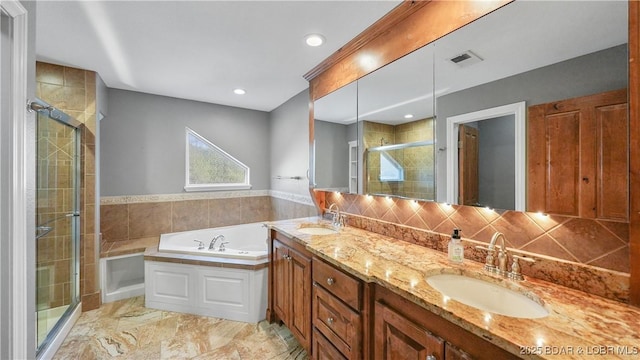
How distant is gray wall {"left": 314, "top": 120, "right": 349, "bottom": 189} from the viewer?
2295 mm

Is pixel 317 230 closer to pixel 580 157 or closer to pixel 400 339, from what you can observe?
pixel 400 339

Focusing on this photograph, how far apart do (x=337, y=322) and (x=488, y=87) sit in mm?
1453

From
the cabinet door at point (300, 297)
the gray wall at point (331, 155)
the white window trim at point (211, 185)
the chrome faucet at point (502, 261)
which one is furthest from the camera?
the white window trim at point (211, 185)

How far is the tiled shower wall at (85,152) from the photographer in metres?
2.44

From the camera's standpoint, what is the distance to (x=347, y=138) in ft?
7.44

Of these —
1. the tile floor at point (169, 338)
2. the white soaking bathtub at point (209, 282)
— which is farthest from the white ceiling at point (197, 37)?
the tile floor at point (169, 338)

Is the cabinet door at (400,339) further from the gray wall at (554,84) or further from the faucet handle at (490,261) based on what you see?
the gray wall at (554,84)

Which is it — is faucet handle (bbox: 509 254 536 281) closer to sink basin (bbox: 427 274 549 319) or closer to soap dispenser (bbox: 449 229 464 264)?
sink basin (bbox: 427 274 549 319)

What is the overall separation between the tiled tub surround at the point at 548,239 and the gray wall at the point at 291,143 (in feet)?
5.29

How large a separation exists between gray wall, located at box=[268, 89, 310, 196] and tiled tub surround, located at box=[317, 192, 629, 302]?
161 centimetres

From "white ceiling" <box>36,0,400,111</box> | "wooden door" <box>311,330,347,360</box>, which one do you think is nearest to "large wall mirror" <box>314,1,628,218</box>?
"white ceiling" <box>36,0,400,111</box>

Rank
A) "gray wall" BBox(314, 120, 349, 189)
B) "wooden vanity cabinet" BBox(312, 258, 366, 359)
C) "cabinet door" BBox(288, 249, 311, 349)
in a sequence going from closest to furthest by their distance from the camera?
"wooden vanity cabinet" BBox(312, 258, 366, 359) → "cabinet door" BBox(288, 249, 311, 349) → "gray wall" BBox(314, 120, 349, 189)

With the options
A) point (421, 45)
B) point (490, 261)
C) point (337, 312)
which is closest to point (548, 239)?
point (490, 261)

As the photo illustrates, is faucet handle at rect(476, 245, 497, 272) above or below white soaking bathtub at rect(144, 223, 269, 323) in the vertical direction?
above
